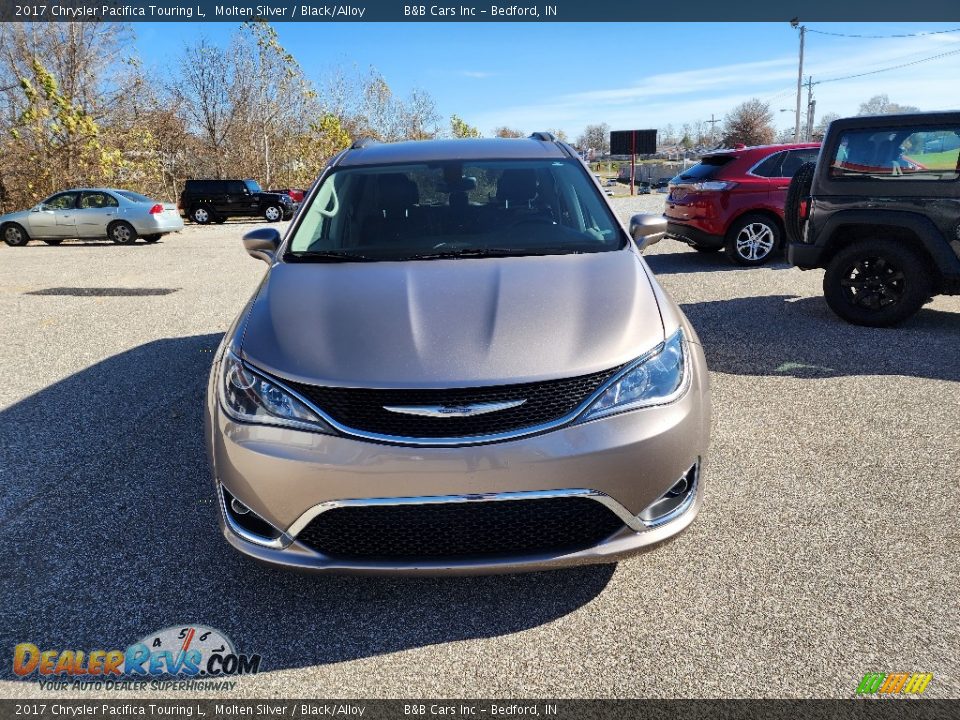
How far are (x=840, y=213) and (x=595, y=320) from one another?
5.06m

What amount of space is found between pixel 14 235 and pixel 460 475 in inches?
806

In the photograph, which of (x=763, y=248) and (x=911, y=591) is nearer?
(x=911, y=591)

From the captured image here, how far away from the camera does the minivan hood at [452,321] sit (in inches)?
96.7

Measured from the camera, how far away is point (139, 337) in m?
7.09

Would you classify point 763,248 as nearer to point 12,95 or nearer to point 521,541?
point 521,541

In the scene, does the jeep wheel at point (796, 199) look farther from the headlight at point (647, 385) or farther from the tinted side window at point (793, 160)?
the headlight at point (647, 385)

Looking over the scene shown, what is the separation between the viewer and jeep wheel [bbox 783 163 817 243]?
23.5 feet

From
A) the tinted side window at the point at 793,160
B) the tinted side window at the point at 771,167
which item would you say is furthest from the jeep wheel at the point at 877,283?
the tinted side window at the point at 793,160

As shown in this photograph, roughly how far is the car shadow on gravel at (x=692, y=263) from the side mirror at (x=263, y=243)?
736 centimetres

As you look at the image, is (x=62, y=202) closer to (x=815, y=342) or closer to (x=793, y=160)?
(x=793, y=160)

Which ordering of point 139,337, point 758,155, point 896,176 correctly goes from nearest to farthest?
point 896,176 < point 139,337 < point 758,155

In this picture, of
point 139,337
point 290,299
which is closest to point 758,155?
point 139,337

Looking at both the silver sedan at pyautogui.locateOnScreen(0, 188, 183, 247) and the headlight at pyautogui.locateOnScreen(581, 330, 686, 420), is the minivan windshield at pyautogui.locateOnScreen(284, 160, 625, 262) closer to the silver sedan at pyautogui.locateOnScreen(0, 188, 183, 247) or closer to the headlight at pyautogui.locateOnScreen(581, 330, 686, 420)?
the headlight at pyautogui.locateOnScreen(581, 330, 686, 420)

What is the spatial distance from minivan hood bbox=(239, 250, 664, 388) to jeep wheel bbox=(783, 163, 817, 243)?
15.1 ft
